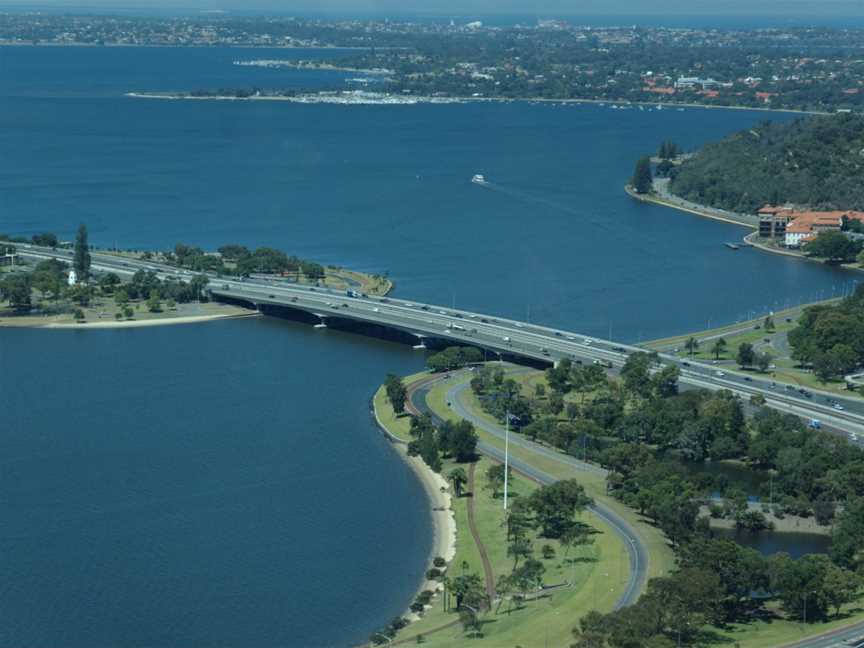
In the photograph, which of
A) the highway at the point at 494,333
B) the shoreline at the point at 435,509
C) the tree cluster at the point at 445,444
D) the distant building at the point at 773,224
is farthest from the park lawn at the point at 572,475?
the distant building at the point at 773,224

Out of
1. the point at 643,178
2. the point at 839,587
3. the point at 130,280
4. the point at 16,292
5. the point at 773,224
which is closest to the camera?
the point at 839,587

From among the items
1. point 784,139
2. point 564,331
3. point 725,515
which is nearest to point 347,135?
point 784,139

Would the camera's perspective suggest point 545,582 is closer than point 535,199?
Yes

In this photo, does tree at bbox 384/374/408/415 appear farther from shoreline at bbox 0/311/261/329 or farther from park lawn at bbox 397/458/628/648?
shoreline at bbox 0/311/261/329

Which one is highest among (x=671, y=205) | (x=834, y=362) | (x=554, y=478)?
(x=834, y=362)

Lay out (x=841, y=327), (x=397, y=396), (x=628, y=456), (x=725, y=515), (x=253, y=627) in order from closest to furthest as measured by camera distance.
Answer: (x=253, y=627)
(x=725, y=515)
(x=628, y=456)
(x=397, y=396)
(x=841, y=327)

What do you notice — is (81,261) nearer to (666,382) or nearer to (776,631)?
(666,382)

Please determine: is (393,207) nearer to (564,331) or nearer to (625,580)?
(564,331)

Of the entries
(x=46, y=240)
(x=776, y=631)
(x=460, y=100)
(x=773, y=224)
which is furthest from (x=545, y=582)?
(x=460, y=100)
